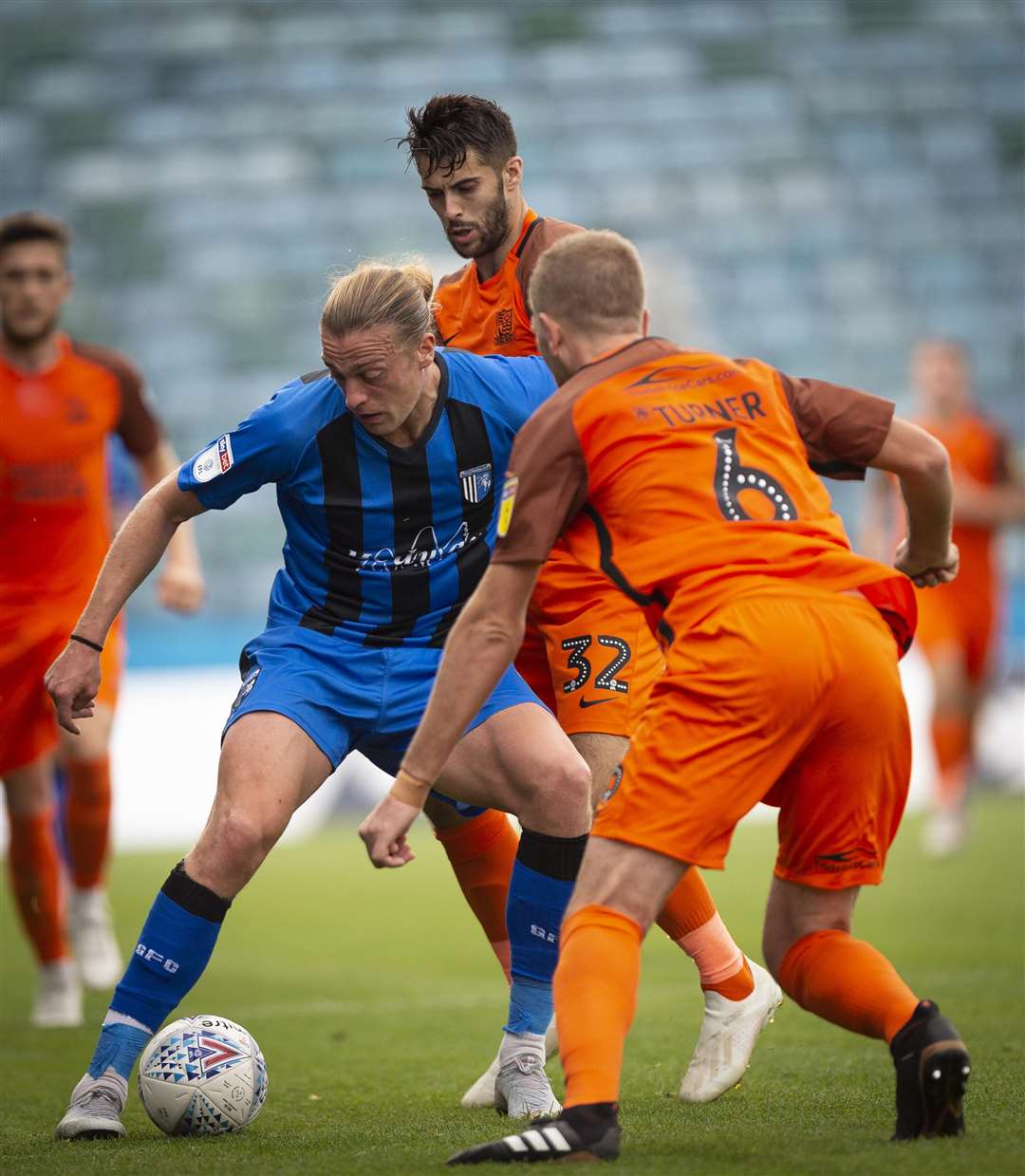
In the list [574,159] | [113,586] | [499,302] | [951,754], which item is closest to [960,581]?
[951,754]

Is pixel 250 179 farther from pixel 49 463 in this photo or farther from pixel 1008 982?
pixel 1008 982

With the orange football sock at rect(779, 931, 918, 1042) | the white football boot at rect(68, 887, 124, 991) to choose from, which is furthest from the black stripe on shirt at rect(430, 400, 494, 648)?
the white football boot at rect(68, 887, 124, 991)

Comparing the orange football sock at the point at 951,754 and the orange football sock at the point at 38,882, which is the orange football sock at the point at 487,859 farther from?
the orange football sock at the point at 951,754

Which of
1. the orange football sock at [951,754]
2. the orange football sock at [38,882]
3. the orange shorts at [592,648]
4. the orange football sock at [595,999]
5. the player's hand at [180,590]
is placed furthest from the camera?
the orange football sock at [951,754]

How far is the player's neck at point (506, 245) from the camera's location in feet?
16.4

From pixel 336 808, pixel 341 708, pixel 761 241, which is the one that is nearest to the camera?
pixel 341 708

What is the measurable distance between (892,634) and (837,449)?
1.26 ft

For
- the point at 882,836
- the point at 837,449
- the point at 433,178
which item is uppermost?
the point at 433,178

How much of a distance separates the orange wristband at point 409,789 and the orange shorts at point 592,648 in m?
1.39

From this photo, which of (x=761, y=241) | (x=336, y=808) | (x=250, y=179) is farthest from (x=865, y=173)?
(x=336, y=808)

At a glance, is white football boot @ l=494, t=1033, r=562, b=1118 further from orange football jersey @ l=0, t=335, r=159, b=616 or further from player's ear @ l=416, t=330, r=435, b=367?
orange football jersey @ l=0, t=335, r=159, b=616

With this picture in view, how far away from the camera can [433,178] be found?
4.89m

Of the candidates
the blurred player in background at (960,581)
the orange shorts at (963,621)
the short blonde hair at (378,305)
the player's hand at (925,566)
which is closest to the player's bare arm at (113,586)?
the short blonde hair at (378,305)

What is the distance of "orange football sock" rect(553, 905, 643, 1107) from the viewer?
3166 millimetres
